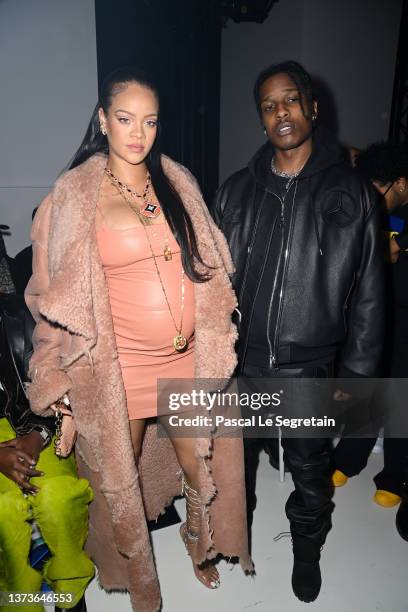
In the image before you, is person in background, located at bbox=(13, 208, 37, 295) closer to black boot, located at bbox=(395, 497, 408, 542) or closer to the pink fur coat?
the pink fur coat

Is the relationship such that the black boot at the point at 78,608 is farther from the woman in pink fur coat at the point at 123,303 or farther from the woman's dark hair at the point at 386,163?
the woman's dark hair at the point at 386,163

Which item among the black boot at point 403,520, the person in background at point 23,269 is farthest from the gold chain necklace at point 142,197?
the black boot at point 403,520

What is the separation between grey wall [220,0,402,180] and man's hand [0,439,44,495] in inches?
175

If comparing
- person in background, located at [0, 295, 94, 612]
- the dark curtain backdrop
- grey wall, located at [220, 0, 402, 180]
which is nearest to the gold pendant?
person in background, located at [0, 295, 94, 612]

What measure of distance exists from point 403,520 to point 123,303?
162cm

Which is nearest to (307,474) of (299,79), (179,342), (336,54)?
(179,342)

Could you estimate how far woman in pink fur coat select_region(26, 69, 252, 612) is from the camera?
1.37 meters

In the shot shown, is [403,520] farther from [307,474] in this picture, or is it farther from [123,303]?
[123,303]

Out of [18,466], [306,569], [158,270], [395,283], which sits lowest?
[306,569]

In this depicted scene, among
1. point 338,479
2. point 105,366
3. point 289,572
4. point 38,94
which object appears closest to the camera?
point 105,366

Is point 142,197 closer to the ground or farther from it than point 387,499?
farther from it

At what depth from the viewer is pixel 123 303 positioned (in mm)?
1462

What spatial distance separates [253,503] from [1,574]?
1137mm

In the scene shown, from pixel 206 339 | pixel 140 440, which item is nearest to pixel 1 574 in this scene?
pixel 140 440
